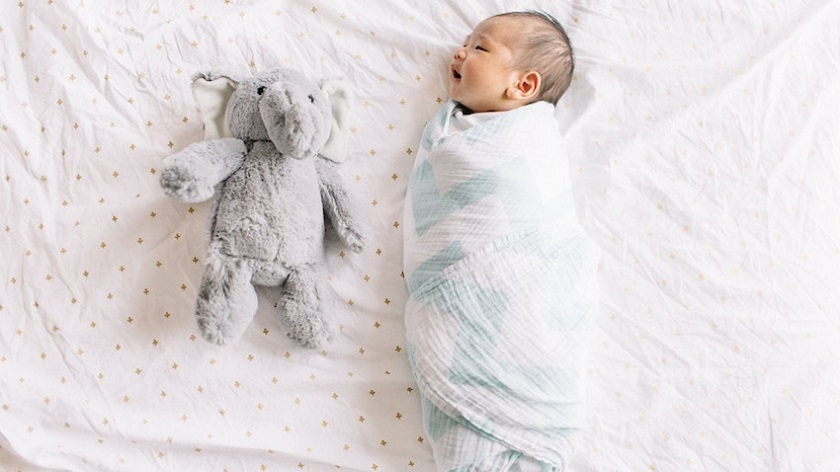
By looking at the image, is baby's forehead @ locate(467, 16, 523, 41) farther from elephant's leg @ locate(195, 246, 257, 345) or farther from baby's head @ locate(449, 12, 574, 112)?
elephant's leg @ locate(195, 246, 257, 345)

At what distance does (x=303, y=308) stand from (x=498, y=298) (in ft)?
0.96

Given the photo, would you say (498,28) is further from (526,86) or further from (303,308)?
(303,308)

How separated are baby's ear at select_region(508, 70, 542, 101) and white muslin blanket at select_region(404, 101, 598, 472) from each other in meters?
0.10

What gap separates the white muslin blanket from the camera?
97 cm

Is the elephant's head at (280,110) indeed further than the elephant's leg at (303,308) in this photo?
No

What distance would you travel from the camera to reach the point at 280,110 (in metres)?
0.93

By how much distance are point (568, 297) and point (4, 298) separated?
865mm

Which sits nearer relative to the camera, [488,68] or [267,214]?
[267,214]

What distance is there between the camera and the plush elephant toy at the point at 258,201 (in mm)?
946

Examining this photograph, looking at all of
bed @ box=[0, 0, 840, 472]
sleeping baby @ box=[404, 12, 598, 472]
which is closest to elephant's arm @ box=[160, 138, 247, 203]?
bed @ box=[0, 0, 840, 472]

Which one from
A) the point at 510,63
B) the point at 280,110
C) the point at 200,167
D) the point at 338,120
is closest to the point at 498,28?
the point at 510,63

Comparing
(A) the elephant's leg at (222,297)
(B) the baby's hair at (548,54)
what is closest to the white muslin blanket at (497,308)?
(B) the baby's hair at (548,54)

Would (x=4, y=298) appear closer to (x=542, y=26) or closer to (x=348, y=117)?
(x=348, y=117)

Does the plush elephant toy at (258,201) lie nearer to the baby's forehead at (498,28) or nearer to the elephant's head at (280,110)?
the elephant's head at (280,110)
